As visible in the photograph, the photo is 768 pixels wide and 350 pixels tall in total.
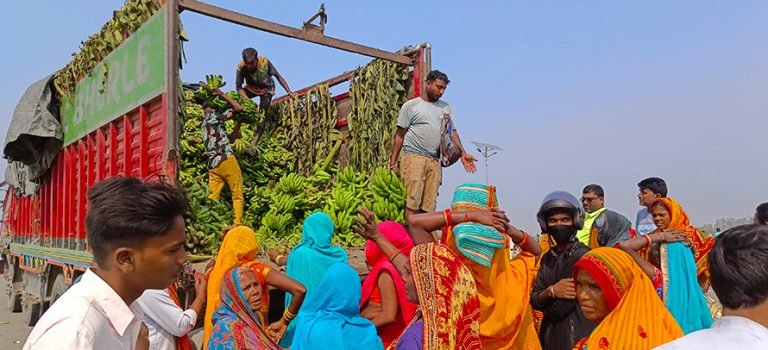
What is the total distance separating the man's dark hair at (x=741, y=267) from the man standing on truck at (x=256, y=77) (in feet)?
18.3

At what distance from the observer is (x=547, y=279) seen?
306cm

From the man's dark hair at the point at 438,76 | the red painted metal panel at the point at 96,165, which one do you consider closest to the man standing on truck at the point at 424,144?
the man's dark hair at the point at 438,76

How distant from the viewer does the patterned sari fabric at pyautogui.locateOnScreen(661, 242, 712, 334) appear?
3607 millimetres

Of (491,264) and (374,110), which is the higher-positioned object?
(374,110)

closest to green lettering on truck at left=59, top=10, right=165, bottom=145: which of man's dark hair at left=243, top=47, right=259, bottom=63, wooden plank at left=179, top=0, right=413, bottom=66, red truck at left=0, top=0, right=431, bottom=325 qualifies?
red truck at left=0, top=0, right=431, bottom=325

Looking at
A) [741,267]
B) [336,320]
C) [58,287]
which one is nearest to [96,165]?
[58,287]

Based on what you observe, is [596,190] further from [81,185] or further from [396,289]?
[81,185]

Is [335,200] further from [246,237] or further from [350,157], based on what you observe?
[246,237]

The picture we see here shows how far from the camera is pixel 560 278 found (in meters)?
3.00

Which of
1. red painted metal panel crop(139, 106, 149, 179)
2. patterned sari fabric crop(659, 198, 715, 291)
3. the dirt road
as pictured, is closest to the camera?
patterned sari fabric crop(659, 198, 715, 291)

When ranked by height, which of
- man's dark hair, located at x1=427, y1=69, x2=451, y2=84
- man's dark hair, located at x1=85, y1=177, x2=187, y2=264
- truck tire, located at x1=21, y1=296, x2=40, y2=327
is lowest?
truck tire, located at x1=21, y1=296, x2=40, y2=327

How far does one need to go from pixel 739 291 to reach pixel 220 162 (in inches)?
207

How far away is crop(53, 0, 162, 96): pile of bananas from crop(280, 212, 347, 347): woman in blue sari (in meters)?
2.27

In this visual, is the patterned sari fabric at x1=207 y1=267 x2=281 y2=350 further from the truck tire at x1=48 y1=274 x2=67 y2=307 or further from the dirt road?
the dirt road
